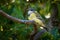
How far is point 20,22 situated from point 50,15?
143 centimetres

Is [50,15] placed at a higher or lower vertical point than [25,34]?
lower

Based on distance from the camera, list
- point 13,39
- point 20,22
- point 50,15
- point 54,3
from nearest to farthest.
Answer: point 20,22 < point 13,39 < point 54,3 < point 50,15

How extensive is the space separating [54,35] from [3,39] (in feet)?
1.06

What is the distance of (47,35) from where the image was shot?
1135 millimetres

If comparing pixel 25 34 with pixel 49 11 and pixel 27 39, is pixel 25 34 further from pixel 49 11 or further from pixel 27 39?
pixel 49 11

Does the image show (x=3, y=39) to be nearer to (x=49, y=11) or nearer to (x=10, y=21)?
(x=10, y=21)

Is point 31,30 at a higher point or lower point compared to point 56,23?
higher

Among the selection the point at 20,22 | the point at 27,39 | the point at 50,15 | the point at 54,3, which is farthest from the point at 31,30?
the point at 50,15

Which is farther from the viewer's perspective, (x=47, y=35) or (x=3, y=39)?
(x=47, y=35)

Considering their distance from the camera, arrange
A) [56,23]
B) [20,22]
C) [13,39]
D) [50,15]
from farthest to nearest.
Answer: [50,15] < [56,23] < [13,39] < [20,22]

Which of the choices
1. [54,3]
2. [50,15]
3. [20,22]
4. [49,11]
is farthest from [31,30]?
[50,15]

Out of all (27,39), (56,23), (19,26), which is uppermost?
(19,26)

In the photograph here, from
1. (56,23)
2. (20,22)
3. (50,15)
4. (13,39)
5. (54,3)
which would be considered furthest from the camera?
(50,15)

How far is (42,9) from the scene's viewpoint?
2.28 metres
